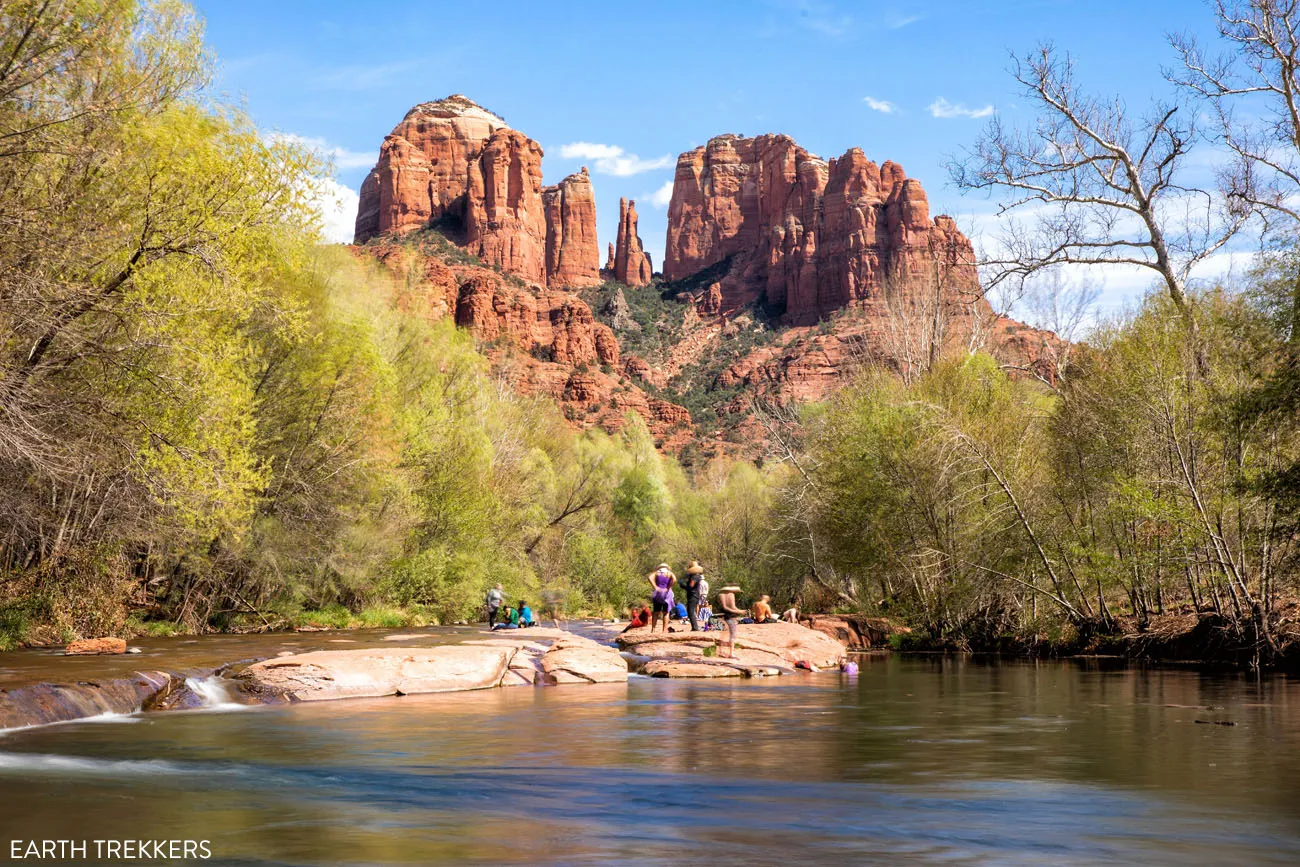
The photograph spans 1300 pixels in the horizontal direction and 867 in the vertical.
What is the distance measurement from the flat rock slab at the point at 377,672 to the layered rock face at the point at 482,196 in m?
138

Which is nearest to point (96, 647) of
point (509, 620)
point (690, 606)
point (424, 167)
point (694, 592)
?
point (694, 592)

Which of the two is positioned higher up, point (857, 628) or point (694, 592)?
point (694, 592)

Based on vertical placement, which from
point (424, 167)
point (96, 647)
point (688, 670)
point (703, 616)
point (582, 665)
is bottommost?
point (688, 670)

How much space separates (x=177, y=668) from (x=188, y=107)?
10919 mm

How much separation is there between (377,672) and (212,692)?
2.70 metres

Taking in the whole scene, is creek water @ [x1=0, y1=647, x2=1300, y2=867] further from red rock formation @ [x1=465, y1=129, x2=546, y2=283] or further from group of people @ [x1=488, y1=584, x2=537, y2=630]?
red rock formation @ [x1=465, y1=129, x2=546, y2=283]

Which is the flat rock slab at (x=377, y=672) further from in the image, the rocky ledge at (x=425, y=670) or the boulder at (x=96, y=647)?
the boulder at (x=96, y=647)

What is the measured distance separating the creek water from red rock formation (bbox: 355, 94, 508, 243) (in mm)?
151301

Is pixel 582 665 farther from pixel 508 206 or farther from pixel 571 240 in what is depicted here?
pixel 571 240

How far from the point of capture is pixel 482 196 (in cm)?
16238

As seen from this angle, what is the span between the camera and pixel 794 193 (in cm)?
17775

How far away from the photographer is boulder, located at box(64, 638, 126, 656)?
19906mm

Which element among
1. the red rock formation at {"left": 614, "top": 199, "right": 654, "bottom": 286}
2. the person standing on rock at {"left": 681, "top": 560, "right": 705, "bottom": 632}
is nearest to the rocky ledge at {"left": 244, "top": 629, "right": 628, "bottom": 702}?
the person standing on rock at {"left": 681, "top": 560, "right": 705, "bottom": 632}

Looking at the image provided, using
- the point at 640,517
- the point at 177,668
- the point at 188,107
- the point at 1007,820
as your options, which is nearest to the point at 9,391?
the point at 177,668
